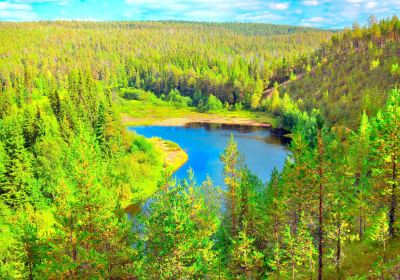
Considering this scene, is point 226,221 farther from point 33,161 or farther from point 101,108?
point 101,108

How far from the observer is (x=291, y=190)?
39.9m

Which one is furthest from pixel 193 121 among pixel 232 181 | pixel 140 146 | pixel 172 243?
pixel 172 243

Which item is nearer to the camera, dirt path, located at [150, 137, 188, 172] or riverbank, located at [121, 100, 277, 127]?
dirt path, located at [150, 137, 188, 172]

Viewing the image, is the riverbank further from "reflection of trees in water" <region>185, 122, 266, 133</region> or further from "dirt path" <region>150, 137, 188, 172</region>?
"dirt path" <region>150, 137, 188, 172</region>

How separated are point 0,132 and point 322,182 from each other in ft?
236

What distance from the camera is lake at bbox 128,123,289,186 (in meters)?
98.9

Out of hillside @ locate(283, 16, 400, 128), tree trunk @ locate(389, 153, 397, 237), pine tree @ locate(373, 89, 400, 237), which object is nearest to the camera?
pine tree @ locate(373, 89, 400, 237)

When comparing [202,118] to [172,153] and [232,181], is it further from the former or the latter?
[232,181]

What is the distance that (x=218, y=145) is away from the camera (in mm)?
129000

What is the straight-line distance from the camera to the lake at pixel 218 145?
98.9 metres

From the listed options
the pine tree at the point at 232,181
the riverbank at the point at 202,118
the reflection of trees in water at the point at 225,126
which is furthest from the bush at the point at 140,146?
the pine tree at the point at 232,181

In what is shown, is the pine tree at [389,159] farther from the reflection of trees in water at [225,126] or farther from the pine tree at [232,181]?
the reflection of trees in water at [225,126]

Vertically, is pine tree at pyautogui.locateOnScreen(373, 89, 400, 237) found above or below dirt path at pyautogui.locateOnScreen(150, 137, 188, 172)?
above

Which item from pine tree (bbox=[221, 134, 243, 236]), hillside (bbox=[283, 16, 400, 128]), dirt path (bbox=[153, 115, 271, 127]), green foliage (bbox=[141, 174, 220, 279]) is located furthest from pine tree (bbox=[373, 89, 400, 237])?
dirt path (bbox=[153, 115, 271, 127])
